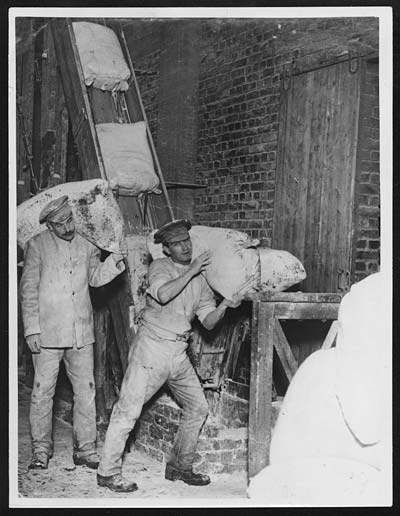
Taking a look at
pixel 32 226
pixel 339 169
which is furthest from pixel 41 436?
pixel 339 169

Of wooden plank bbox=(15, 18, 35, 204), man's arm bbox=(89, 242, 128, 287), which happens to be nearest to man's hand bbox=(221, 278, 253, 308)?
man's arm bbox=(89, 242, 128, 287)

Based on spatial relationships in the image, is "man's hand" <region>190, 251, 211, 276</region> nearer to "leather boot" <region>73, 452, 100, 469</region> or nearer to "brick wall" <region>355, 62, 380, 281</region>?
"brick wall" <region>355, 62, 380, 281</region>

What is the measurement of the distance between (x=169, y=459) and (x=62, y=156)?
Result: 356 centimetres

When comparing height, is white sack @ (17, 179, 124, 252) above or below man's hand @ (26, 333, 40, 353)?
above

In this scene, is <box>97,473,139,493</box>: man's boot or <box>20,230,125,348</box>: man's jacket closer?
<box>97,473,139,493</box>: man's boot

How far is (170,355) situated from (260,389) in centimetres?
74

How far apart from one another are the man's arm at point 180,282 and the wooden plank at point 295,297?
428mm

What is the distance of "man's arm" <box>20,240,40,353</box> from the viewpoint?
17.1 ft

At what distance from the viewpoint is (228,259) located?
5.25 m

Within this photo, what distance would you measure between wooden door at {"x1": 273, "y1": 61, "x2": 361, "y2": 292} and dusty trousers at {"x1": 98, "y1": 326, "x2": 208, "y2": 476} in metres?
1.63

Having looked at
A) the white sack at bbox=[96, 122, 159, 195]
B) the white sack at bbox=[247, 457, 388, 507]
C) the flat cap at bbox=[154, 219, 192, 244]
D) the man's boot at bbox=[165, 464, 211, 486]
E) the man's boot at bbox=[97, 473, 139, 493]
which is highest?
the white sack at bbox=[96, 122, 159, 195]

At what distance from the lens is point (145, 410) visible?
592 centimetres

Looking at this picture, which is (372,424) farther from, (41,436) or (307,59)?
(307,59)

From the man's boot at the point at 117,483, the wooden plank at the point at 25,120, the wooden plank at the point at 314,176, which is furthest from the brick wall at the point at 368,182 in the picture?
the wooden plank at the point at 25,120
